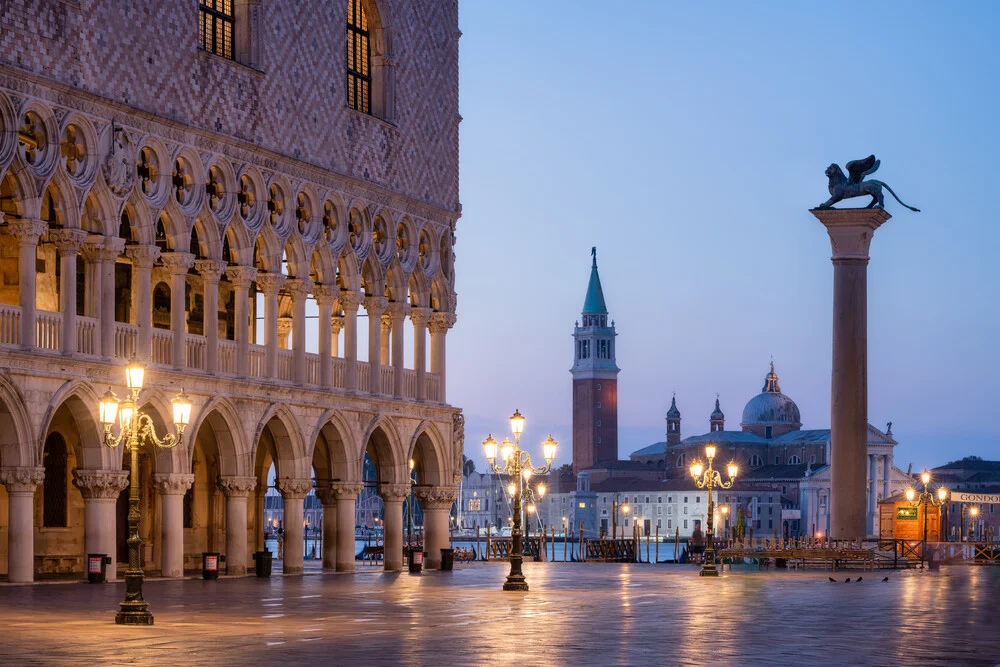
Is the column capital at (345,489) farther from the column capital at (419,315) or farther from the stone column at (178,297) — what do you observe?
the stone column at (178,297)

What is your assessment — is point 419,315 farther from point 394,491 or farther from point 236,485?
point 236,485

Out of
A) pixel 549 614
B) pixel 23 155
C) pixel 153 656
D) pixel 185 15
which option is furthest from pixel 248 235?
pixel 153 656

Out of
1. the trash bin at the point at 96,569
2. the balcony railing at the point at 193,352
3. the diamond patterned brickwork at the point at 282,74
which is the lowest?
the trash bin at the point at 96,569

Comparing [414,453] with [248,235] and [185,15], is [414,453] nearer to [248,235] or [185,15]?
[248,235]

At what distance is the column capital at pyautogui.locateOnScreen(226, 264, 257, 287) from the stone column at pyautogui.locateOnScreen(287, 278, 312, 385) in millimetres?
1869

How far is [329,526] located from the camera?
46.5m

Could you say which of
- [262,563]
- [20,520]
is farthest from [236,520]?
[20,520]

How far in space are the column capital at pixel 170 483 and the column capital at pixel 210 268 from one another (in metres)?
4.23

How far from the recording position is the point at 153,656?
1828 cm

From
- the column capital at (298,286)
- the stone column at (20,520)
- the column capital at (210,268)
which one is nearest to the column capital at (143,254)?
the column capital at (210,268)

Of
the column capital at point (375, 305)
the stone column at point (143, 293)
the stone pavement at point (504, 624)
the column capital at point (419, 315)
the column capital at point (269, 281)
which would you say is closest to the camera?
the stone pavement at point (504, 624)

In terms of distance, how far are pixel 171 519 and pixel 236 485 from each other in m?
2.30

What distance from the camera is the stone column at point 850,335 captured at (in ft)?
160

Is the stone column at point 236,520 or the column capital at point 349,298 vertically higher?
the column capital at point 349,298
